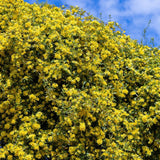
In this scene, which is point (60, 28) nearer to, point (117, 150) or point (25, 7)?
point (25, 7)

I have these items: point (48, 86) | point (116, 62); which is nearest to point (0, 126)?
point (48, 86)

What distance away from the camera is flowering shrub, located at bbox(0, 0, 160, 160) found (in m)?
3.97

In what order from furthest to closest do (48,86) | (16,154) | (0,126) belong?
(0,126) → (48,86) → (16,154)

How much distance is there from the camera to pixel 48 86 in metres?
4.15

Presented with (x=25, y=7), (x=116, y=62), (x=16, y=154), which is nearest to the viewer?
(x=16, y=154)

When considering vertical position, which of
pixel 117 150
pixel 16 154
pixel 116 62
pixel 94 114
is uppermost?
pixel 116 62

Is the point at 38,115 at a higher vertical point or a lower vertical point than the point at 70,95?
lower

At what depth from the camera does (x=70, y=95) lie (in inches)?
156

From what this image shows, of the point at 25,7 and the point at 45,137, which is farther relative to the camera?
the point at 25,7

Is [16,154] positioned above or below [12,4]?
below

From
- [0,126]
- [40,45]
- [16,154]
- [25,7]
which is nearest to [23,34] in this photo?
[40,45]

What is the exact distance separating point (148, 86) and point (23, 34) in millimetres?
2456

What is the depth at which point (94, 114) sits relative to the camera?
4.06 meters

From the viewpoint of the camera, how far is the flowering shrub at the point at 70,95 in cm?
397
